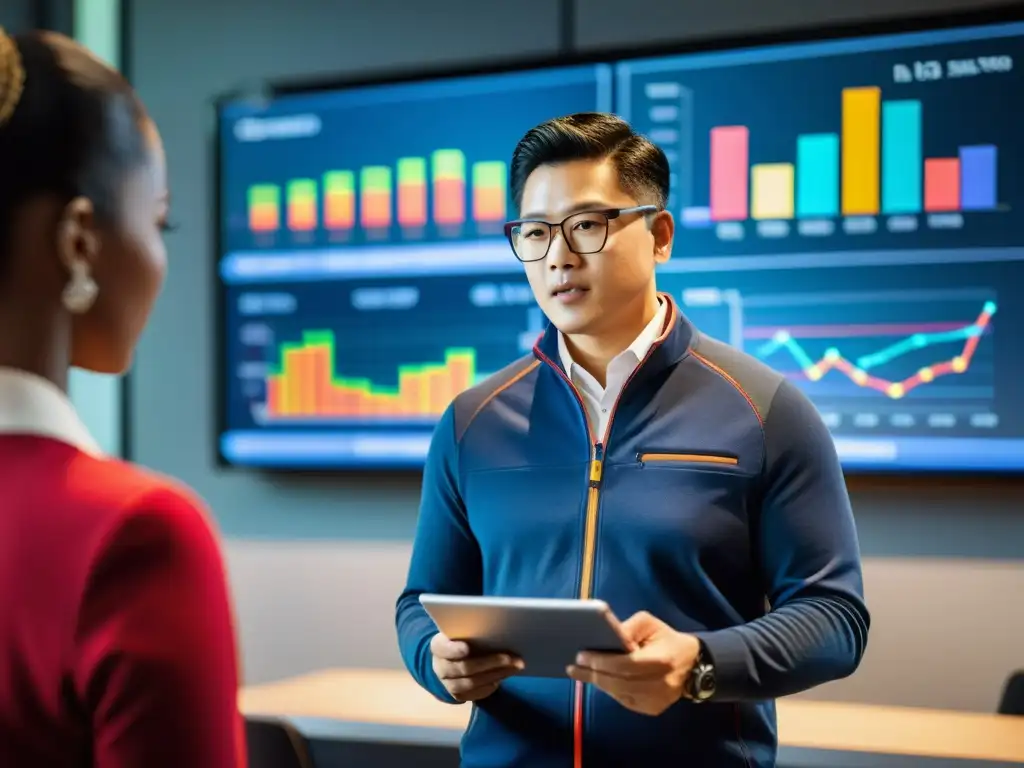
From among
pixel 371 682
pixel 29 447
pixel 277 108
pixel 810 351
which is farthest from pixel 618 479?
pixel 277 108

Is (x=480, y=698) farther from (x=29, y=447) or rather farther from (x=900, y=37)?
(x=900, y=37)

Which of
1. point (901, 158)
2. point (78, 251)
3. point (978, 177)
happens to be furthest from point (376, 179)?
point (78, 251)

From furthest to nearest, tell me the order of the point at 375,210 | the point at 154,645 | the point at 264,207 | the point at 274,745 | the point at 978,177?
the point at 264,207, the point at 375,210, the point at 978,177, the point at 274,745, the point at 154,645

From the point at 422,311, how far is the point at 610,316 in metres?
1.53

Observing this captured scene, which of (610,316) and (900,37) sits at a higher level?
(900,37)

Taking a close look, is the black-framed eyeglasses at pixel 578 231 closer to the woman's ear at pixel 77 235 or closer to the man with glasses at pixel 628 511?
the man with glasses at pixel 628 511

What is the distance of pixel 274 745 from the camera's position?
190 centimetres

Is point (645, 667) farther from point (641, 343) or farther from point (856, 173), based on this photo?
point (856, 173)

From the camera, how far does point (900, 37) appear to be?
8.84 feet

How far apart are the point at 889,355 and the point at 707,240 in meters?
0.52

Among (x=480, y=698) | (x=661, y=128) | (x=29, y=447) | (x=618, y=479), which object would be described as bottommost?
(x=480, y=698)

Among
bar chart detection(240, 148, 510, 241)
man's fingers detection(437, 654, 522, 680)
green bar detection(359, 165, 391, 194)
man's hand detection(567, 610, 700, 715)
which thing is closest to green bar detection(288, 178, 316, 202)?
bar chart detection(240, 148, 510, 241)

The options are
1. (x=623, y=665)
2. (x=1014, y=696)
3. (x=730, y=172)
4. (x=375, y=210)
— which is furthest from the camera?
(x=375, y=210)

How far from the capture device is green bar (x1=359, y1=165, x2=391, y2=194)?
3.21 meters
